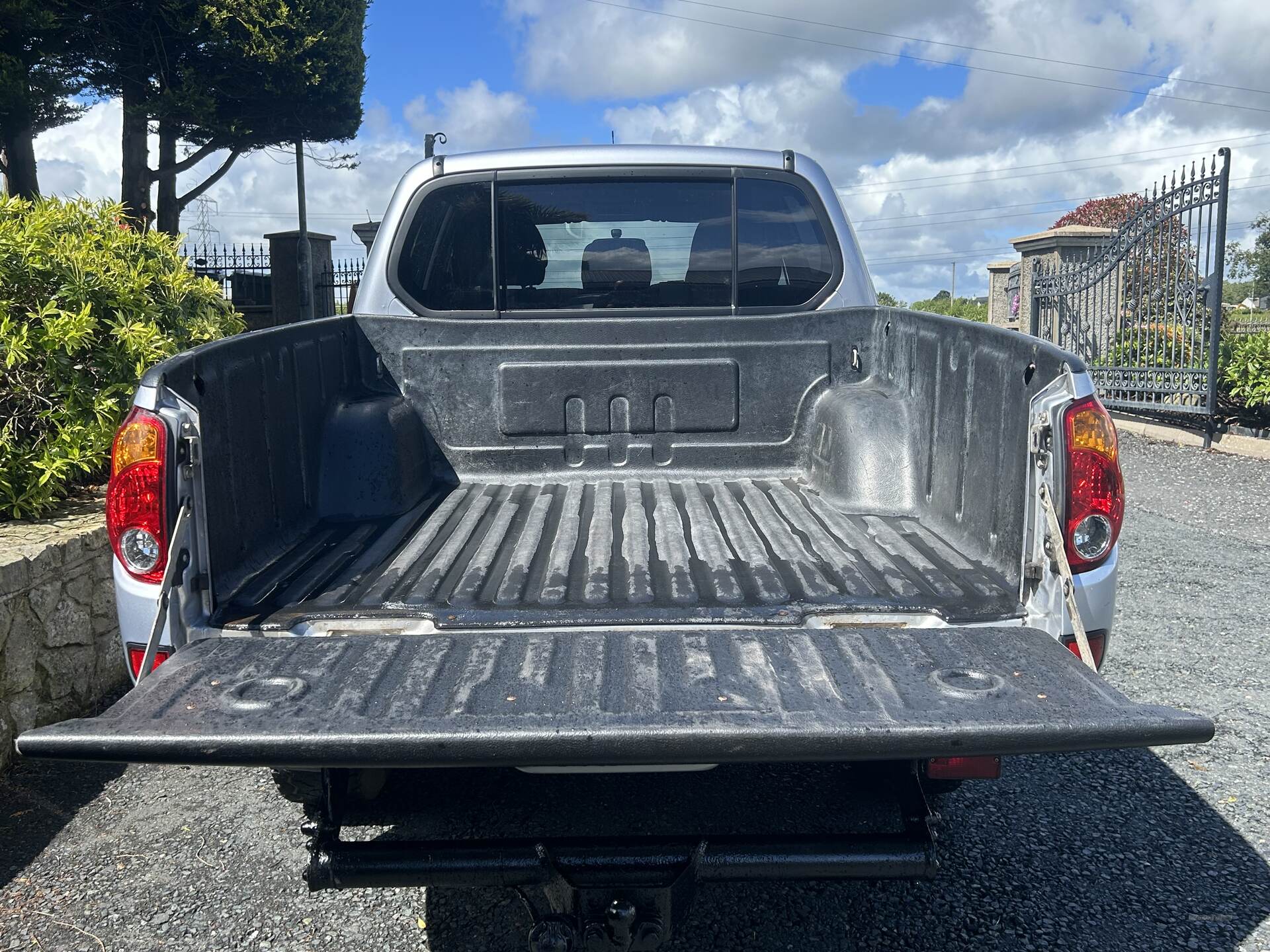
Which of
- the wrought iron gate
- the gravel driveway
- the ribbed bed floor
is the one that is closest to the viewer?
the ribbed bed floor

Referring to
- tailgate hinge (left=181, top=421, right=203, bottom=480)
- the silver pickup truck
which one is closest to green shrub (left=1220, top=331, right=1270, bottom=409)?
the silver pickup truck

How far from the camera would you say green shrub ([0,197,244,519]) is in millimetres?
4023

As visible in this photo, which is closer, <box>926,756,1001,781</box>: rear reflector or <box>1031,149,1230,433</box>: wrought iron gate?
<box>926,756,1001,781</box>: rear reflector

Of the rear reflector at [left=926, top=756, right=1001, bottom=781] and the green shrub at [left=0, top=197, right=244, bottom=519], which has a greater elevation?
the green shrub at [left=0, top=197, right=244, bottom=519]

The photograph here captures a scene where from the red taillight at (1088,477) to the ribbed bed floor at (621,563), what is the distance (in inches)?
9.3

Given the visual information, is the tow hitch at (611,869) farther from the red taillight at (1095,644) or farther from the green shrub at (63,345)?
the green shrub at (63,345)

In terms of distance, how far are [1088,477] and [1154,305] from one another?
373 inches

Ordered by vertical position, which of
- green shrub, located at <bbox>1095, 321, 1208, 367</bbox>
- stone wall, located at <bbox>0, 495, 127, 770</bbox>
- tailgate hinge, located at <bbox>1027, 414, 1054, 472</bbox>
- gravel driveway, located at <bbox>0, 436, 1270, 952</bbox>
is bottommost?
gravel driveway, located at <bbox>0, 436, 1270, 952</bbox>

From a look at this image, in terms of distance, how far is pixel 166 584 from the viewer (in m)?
2.07

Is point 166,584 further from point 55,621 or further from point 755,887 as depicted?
point 55,621

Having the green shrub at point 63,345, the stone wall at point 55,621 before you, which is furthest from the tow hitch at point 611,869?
the green shrub at point 63,345

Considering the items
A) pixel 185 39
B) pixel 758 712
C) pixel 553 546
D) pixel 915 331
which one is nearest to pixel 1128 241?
pixel 915 331

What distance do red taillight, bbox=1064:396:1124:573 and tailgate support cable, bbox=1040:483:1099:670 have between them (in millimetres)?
31

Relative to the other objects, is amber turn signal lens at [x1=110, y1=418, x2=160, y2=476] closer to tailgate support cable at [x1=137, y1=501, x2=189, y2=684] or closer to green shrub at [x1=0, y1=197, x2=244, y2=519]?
tailgate support cable at [x1=137, y1=501, x2=189, y2=684]
